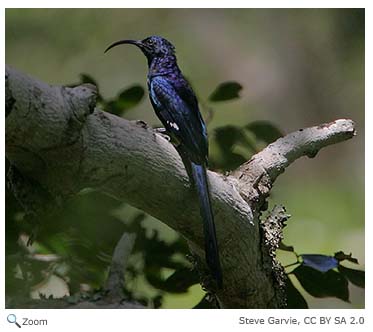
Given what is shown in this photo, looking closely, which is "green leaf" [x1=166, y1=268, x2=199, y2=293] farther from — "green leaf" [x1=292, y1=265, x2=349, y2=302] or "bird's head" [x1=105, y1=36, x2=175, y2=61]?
"bird's head" [x1=105, y1=36, x2=175, y2=61]

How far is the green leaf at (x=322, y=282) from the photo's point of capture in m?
1.66

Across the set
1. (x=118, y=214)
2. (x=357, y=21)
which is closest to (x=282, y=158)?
(x=118, y=214)

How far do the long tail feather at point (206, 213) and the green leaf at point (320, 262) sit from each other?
0.80ft

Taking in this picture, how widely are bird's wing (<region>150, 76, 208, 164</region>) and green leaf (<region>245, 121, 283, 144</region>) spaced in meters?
0.26

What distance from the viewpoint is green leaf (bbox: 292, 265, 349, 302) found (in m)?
1.66

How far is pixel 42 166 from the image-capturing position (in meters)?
1.31

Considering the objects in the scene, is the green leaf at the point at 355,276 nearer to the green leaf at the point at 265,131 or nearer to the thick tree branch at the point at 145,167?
the thick tree branch at the point at 145,167

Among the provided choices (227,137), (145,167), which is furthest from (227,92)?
(145,167)

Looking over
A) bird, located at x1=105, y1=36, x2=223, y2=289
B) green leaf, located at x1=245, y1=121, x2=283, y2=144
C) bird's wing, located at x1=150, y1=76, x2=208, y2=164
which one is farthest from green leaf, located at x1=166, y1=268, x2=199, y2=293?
green leaf, located at x1=245, y1=121, x2=283, y2=144

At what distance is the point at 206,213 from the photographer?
1435mm
